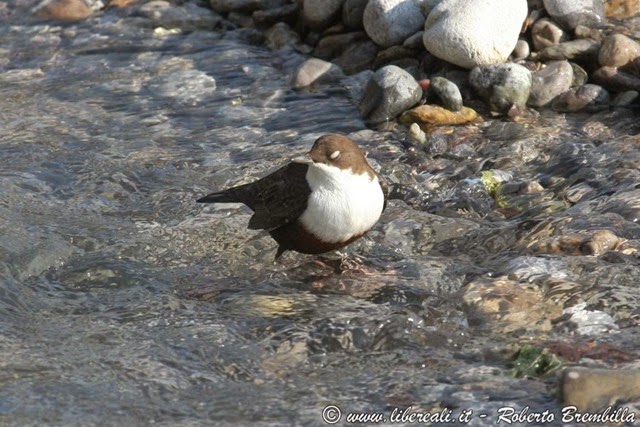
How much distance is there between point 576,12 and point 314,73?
2.02 meters

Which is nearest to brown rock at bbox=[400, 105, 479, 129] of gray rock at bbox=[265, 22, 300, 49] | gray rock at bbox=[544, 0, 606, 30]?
gray rock at bbox=[544, 0, 606, 30]

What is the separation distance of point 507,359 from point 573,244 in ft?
4.17

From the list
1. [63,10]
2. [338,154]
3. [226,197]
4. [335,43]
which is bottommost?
[63,10]

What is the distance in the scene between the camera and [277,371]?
4754 millimetres

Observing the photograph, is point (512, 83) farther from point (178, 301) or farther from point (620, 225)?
point (178, 301)

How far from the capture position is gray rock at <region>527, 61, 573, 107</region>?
305 inches

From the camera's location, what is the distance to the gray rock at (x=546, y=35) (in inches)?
316

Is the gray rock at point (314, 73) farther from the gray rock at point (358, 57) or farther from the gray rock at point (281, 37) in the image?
the gray rock at point (281, 37)

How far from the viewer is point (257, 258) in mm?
6199

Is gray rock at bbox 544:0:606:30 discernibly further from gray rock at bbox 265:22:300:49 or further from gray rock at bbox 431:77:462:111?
gray rock at bbox 265:22:300:49

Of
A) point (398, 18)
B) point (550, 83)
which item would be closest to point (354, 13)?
point (398, 18)

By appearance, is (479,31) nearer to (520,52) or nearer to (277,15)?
(520,52)

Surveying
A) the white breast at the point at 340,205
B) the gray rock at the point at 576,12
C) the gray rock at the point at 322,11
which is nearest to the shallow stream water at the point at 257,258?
the white breast at the point at 340,205

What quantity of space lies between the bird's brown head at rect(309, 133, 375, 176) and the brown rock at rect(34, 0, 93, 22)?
17.4ft
